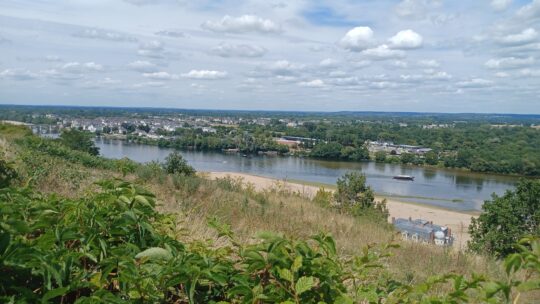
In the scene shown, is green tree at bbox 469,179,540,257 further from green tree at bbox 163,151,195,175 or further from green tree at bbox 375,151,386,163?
green tree at bbox 375,151,386,163

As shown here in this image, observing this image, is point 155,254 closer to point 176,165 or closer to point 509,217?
point 176,165

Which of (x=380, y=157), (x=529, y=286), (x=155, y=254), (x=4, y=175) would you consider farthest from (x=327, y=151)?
→ (x=529, y=286)

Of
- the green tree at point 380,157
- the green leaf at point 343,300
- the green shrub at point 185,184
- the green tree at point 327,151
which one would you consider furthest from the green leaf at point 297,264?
the green tree at point 327,151

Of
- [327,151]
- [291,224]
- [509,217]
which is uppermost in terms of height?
[291,224]

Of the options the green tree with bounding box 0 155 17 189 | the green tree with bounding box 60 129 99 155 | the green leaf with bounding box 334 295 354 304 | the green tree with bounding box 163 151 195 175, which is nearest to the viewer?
the green leaf with bounding box 334 295 354 304

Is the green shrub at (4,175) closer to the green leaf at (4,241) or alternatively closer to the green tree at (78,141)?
the green leaf at (4,241)

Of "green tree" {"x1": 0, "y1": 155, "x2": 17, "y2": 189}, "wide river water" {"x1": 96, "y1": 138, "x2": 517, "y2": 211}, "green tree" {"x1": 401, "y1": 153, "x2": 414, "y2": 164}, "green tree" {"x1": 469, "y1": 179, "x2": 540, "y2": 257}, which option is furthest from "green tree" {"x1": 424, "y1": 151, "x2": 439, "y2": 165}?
"green tree" {"x1": 0, "y1": 155, "x2": 17, "y2": 189}
